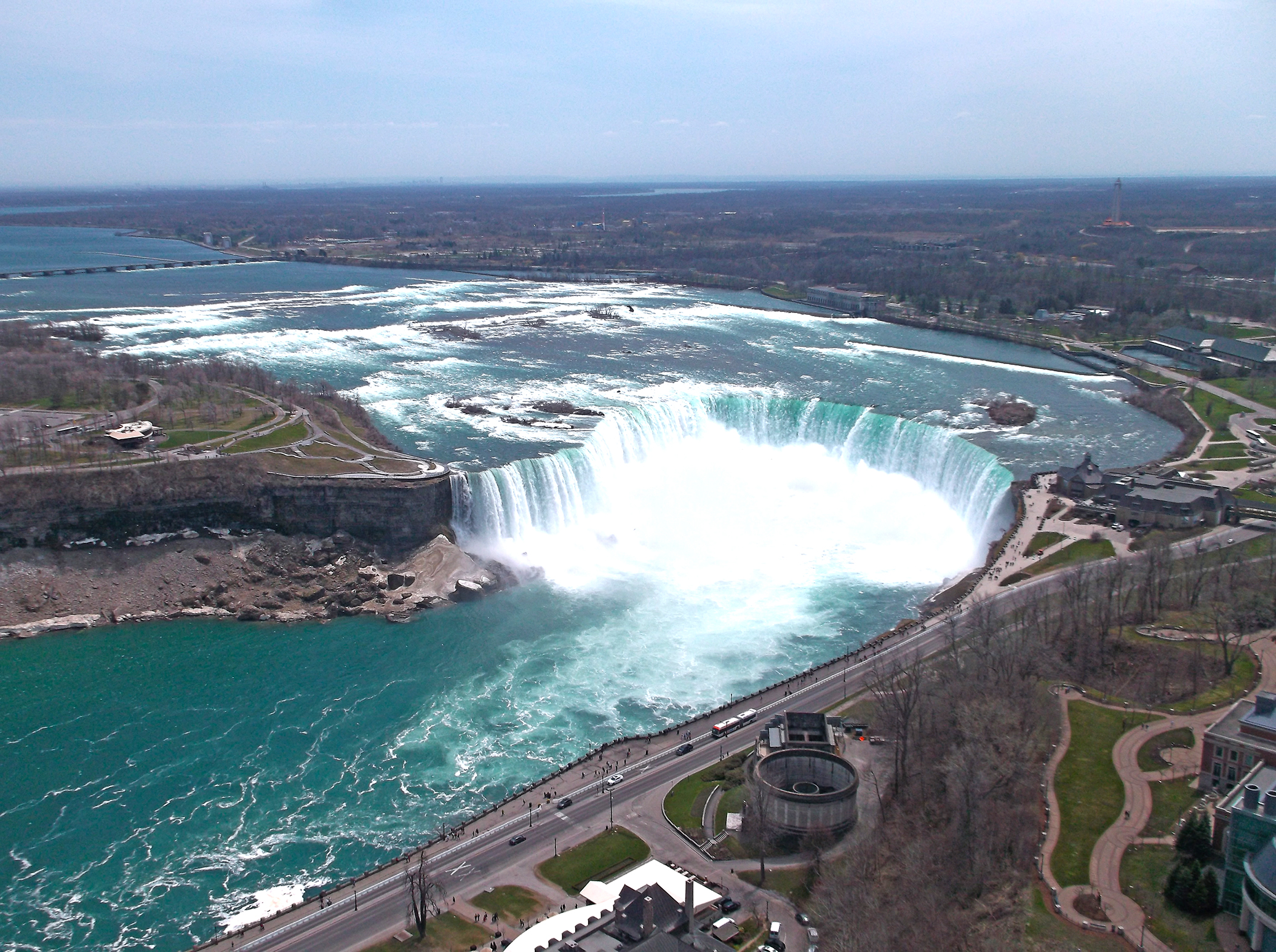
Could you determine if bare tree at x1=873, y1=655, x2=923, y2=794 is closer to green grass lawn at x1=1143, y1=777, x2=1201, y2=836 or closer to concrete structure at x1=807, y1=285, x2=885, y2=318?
green grass lawn at x1=1143, y1=777, x2=1201, y2=836

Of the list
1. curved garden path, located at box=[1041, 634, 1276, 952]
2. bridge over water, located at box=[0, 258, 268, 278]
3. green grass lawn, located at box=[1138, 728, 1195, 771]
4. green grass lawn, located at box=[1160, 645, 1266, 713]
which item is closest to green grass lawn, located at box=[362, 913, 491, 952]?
curved garden path, located at box=[1041, 634, 1276, 952]

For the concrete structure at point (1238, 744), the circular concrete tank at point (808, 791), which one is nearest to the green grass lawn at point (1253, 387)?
the concrete structure at point (1238, 744)

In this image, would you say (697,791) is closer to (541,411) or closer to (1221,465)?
(541,411)

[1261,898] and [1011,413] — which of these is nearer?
[1261,898]

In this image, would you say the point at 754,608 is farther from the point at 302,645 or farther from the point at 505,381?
the point at 505,381

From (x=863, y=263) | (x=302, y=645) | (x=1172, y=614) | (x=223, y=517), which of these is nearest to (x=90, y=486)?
(x=223, y=517)

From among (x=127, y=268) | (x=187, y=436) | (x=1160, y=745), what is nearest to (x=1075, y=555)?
(x=1160, y=745)
